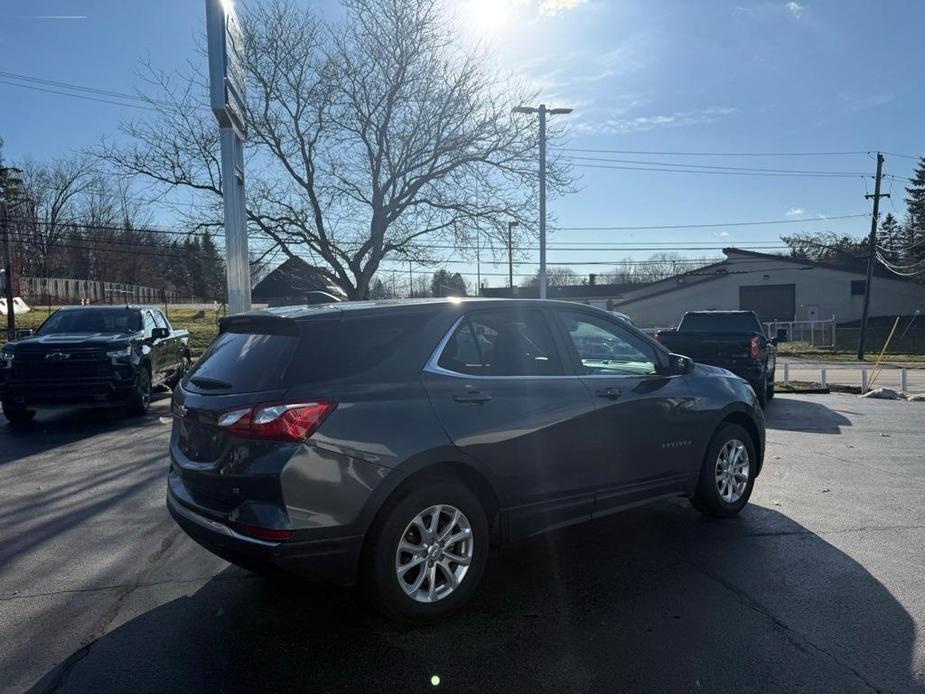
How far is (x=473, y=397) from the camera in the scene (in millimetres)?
3809

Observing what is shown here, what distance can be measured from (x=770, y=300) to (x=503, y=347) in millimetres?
54116

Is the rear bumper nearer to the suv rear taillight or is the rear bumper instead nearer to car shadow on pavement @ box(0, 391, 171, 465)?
the suv rear taillight

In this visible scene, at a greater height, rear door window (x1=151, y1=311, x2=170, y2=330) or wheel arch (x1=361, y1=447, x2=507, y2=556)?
rear door window (x1=151, y1=311, x2=170, y2=330)

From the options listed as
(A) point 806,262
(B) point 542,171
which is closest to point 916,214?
(A) point 806,262

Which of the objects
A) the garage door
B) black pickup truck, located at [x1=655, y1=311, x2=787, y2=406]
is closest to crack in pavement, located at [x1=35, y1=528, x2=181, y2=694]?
black pickup truck, located at [x1=655, y1=311, x2=787, y2=406]

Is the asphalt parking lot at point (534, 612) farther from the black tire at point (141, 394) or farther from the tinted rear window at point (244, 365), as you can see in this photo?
the black tire at point (141, 394)

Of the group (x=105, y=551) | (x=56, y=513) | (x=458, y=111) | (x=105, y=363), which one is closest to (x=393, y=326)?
(x=105, y=551)

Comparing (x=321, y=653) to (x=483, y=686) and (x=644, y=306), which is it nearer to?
(x=483, y=686)

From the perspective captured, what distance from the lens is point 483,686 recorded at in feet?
9.87

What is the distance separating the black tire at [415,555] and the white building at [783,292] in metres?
50.7

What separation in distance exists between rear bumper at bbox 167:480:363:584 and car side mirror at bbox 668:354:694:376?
109 inches

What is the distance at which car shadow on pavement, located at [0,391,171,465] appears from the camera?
8.44 meters

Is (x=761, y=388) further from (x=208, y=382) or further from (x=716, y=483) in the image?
(x=208, y=382)

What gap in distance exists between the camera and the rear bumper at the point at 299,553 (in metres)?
3.21
